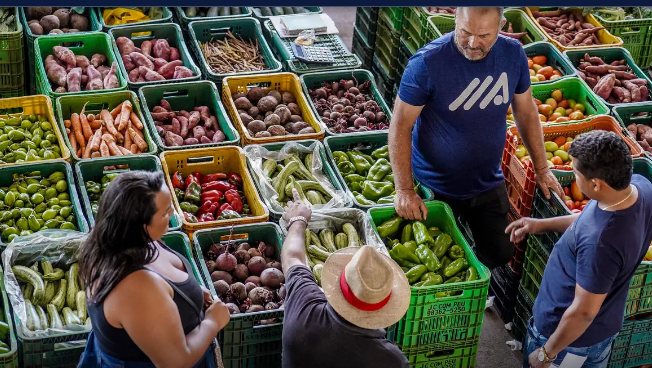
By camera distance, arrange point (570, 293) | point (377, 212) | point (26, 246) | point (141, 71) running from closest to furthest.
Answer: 1. point (570, 293)
2. point (26, 246)
3. point (377, 212)
4. point (141, 71)

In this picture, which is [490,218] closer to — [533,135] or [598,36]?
[533,135]

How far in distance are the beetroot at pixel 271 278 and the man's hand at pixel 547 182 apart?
64.5 inches

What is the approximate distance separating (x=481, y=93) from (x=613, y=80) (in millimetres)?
2160

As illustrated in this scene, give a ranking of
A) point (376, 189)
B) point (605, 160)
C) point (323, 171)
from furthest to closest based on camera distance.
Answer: point (323, 171)
point (376, 189)
point (605, 160)

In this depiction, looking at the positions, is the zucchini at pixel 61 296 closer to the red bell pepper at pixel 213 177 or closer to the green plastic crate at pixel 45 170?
the green plastic crate at pixel 45 170

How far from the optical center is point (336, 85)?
235 inches

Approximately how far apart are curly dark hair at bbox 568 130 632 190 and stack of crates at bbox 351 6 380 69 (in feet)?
13.3

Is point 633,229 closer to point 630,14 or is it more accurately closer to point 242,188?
point 242,188

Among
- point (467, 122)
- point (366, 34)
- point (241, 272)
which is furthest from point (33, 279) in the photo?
point (366, 34)

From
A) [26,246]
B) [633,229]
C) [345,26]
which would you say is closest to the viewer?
[633,229]

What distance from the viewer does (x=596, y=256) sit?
333 cm

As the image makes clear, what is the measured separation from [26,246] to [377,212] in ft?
6.38

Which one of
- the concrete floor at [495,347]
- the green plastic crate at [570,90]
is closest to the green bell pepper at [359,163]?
the concrete floor at [495,347]

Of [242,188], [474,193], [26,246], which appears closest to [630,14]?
[474,193]
